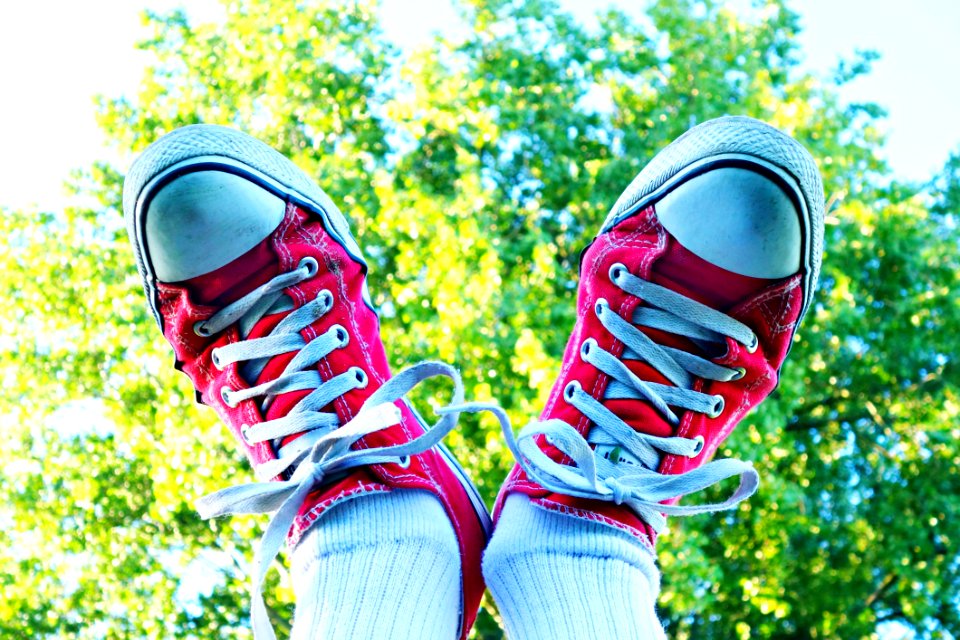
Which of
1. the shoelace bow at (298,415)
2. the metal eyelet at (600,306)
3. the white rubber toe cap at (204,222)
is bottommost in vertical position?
the shoelace bow at (298,415)

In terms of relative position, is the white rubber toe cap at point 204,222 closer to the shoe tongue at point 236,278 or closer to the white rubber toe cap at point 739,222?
the shoe tongue at point 236,278

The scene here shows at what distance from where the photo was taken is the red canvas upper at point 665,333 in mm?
1640

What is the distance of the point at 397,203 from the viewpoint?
602 cm

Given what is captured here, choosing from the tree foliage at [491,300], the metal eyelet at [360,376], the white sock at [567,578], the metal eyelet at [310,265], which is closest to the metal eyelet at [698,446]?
the white sock at [567,578]

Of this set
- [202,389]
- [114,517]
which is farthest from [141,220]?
[114,517]

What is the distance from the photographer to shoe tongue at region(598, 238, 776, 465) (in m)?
1.64

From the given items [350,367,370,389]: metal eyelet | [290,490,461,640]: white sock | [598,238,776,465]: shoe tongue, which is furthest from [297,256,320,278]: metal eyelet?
[598,238,776,465]: shoe tongue

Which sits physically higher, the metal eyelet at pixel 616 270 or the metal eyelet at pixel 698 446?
the metal eyelet at pixel 616 270

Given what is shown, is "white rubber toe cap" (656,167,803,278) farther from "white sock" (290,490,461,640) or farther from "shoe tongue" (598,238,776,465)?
"white sock" (290,490,461,640)

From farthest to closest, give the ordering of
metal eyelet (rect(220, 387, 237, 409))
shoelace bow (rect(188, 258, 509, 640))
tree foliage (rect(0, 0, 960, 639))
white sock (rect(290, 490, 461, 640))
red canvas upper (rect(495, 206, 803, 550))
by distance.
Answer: tree foliage (rect(0, 0, 960, 639)) → metal eyelet (rect(220, 387, 237, 409)) → red canvas upper (rect(495, 206, 803, 550)) → shoelace bow (rect(188, 258, 509, 640)) → white sock (rect(290, 490, 461, 640))

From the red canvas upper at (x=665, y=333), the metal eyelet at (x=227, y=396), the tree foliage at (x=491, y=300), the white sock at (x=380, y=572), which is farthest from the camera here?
the tree foliage at (x=491, y=300)

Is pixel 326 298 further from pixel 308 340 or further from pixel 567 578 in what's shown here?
pixel 567 578

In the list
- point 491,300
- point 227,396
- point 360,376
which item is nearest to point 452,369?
point 360,376

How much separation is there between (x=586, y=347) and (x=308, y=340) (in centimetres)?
47
